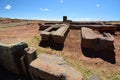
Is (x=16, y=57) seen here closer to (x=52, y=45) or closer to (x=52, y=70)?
(x=52, y=70)

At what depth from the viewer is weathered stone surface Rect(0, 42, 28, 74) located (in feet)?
15.8

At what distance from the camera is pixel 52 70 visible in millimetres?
3807

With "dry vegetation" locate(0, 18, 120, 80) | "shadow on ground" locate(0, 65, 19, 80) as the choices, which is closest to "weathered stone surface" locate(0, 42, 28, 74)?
"shadow on ground" locate(0, 65, 19, 80)

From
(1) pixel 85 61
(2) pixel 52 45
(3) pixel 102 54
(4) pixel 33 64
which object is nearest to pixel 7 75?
(4) pixel 33 64

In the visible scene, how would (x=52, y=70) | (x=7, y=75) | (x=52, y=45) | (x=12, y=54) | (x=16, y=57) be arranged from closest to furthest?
(x=52, y=70) < (x=12, y=54) < (x=16, y=57) < (x=7, y=75) < (x=52, y=45)

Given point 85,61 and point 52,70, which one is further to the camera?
point 85,61

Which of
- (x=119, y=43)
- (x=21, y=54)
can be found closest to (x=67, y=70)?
(x=21, y=54)

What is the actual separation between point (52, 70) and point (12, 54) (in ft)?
5.91

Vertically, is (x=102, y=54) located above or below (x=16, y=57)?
below

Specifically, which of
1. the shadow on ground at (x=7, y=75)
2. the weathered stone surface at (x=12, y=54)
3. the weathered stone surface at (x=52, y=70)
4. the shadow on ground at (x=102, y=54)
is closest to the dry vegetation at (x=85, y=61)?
the shadow on ground at (x=102, y=54)

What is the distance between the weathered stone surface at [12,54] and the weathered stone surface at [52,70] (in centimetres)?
92

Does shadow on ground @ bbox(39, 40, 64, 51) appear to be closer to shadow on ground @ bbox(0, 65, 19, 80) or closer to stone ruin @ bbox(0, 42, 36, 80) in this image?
stone ruin @ bbox(0, 42, 36, 80)

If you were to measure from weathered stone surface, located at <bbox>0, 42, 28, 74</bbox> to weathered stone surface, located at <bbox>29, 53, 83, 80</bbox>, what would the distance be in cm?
92

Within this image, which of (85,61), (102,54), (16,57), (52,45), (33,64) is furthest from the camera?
(52,45)
